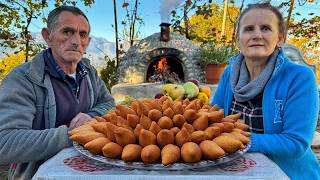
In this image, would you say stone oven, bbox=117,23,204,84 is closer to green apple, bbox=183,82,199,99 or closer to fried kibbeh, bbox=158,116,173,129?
green apple, bbox=183,82,199,99

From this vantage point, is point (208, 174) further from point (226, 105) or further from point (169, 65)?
point (169, 65)

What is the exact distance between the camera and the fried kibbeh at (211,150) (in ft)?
3.25

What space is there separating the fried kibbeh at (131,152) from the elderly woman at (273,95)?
0.45 m

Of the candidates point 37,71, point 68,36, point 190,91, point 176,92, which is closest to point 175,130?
point 37,71

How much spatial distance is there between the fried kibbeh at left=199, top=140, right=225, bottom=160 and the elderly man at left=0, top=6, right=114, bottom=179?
0.55m

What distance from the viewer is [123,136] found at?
3.40ft

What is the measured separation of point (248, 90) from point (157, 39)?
6157 millimetres

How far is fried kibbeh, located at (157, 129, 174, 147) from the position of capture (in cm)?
102

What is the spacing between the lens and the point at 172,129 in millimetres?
1069

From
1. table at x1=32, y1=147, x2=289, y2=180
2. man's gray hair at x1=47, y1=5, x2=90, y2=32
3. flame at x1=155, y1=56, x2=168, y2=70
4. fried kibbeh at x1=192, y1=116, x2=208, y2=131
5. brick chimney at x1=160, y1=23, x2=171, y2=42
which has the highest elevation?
brick chimney at x1=160, y1=23, x2=171, y2=42

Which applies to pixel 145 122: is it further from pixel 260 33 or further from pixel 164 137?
pixel 260 33

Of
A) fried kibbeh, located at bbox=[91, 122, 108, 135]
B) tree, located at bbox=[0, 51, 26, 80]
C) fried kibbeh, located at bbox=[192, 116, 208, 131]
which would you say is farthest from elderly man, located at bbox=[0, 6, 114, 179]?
tree, located at bbox=[0, 51, 26, 80]

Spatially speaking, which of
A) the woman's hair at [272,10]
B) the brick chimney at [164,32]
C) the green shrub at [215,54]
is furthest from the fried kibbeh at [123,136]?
the brick chimney at [164,32]

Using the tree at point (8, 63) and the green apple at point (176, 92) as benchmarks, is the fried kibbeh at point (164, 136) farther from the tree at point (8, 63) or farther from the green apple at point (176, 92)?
the tree at point (8, 63)
